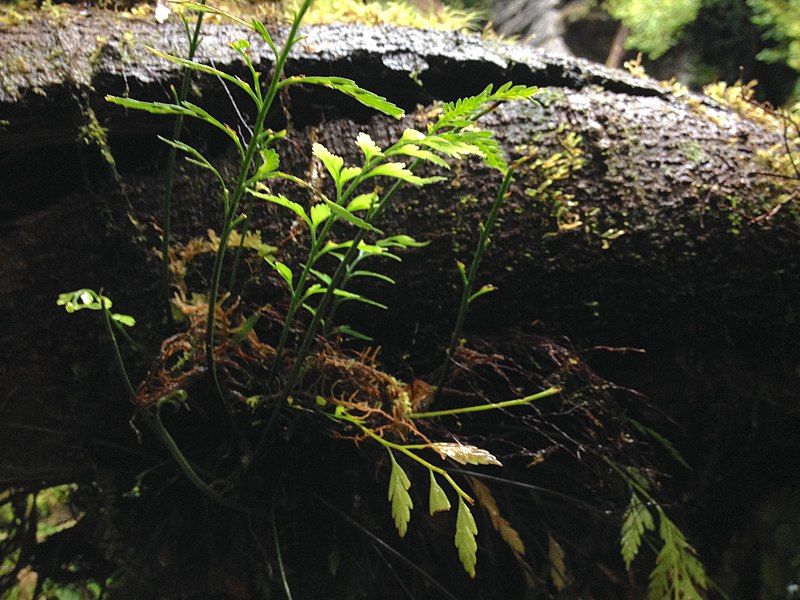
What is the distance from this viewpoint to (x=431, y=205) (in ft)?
3.67

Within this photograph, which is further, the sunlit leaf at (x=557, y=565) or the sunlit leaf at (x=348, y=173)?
the sunlit leaf at (x=557, y=565)

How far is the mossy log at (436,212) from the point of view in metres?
0.99

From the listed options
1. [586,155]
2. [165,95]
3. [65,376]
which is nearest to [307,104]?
[165,95]

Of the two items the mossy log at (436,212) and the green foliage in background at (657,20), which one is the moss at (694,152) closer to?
the mossy log at (436,212)

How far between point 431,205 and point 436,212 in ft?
0.06

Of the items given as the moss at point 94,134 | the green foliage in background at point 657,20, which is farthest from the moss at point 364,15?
the green foliage in background at point 657,20

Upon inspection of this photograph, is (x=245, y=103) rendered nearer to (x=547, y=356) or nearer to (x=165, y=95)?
(x=165, y=95)

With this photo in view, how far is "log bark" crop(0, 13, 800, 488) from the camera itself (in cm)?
99

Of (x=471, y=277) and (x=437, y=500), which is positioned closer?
(x=437, y=500)

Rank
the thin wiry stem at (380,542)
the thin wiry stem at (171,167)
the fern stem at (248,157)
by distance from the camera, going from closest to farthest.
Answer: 1. the fern stem at (248,157)
2. the thin wiry stem at (171,167)
3. the thin wiry stem at (380,542)

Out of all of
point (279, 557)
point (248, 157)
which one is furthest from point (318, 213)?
point (279, 557)

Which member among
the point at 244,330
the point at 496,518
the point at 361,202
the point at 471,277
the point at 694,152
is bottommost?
the point at 496,518

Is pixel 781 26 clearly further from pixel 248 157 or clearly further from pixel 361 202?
pixel 248 157

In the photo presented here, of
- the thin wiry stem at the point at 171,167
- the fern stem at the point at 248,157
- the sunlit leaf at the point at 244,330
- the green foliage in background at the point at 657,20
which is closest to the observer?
the fern stem at the point at 248,157
